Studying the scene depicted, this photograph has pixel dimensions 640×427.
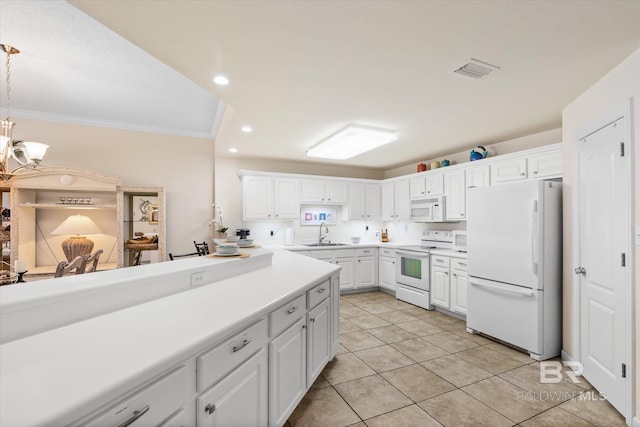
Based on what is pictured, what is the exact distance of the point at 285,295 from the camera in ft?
5.60

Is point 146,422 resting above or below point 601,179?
below

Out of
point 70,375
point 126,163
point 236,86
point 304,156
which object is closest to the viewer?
point 70,375

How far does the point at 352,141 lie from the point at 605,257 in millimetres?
2719

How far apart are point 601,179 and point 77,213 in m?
6.16

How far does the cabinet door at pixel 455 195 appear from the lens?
4289 millimetres

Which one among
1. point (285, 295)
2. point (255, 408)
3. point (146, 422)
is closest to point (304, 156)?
point (285, 295)

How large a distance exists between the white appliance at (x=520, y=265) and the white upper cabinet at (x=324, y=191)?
273cm

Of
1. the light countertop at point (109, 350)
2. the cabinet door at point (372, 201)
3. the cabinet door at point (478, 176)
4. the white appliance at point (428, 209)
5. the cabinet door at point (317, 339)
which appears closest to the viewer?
the light countertop at point (109, 350)

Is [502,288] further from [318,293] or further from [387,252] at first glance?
[387,252]

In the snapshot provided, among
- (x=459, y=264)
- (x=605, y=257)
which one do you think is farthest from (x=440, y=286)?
(x=605, y=257)

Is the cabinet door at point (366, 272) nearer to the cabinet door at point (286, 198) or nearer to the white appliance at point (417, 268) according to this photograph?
the white appliance at point (417, 268)

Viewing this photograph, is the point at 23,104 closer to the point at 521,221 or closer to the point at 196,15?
the point at 196,15

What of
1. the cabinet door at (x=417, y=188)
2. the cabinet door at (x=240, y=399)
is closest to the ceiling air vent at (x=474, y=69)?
Result: the cabinet door at (x=240, y=399)

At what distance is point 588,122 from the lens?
2.46m
